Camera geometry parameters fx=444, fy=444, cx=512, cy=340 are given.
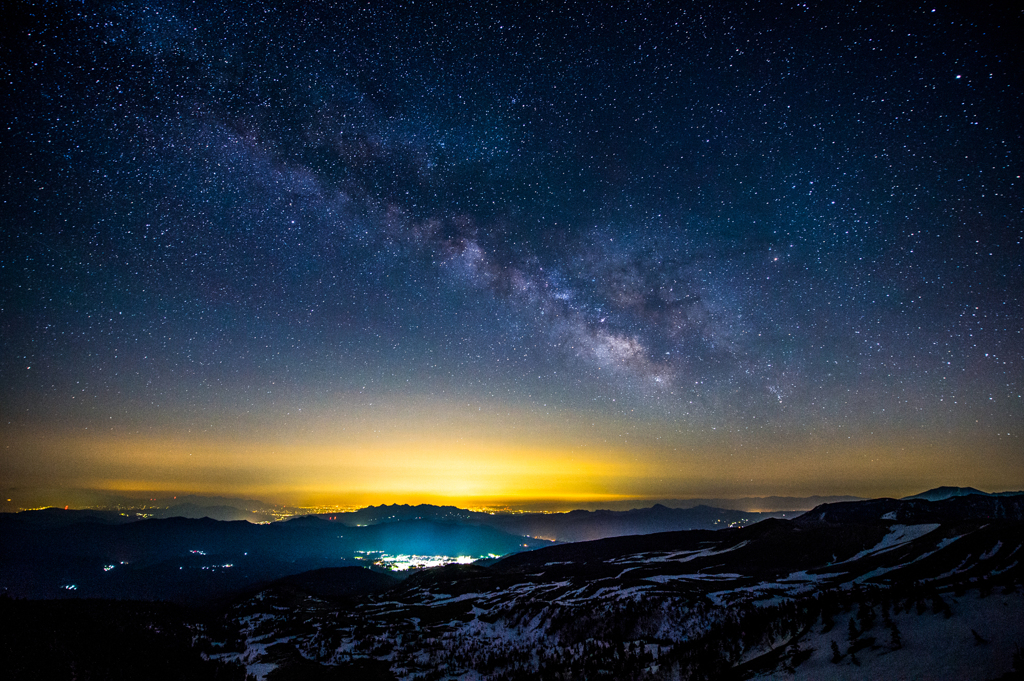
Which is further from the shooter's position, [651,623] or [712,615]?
[651,623]

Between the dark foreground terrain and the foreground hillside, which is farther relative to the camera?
the dark foreground terrain

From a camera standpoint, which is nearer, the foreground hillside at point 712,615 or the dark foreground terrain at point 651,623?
the foreground hillside at point 712,615

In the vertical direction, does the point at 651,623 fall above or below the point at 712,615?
below

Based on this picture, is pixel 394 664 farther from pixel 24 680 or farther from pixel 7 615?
pixel 7 615

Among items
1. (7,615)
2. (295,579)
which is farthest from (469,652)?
(295,579)
